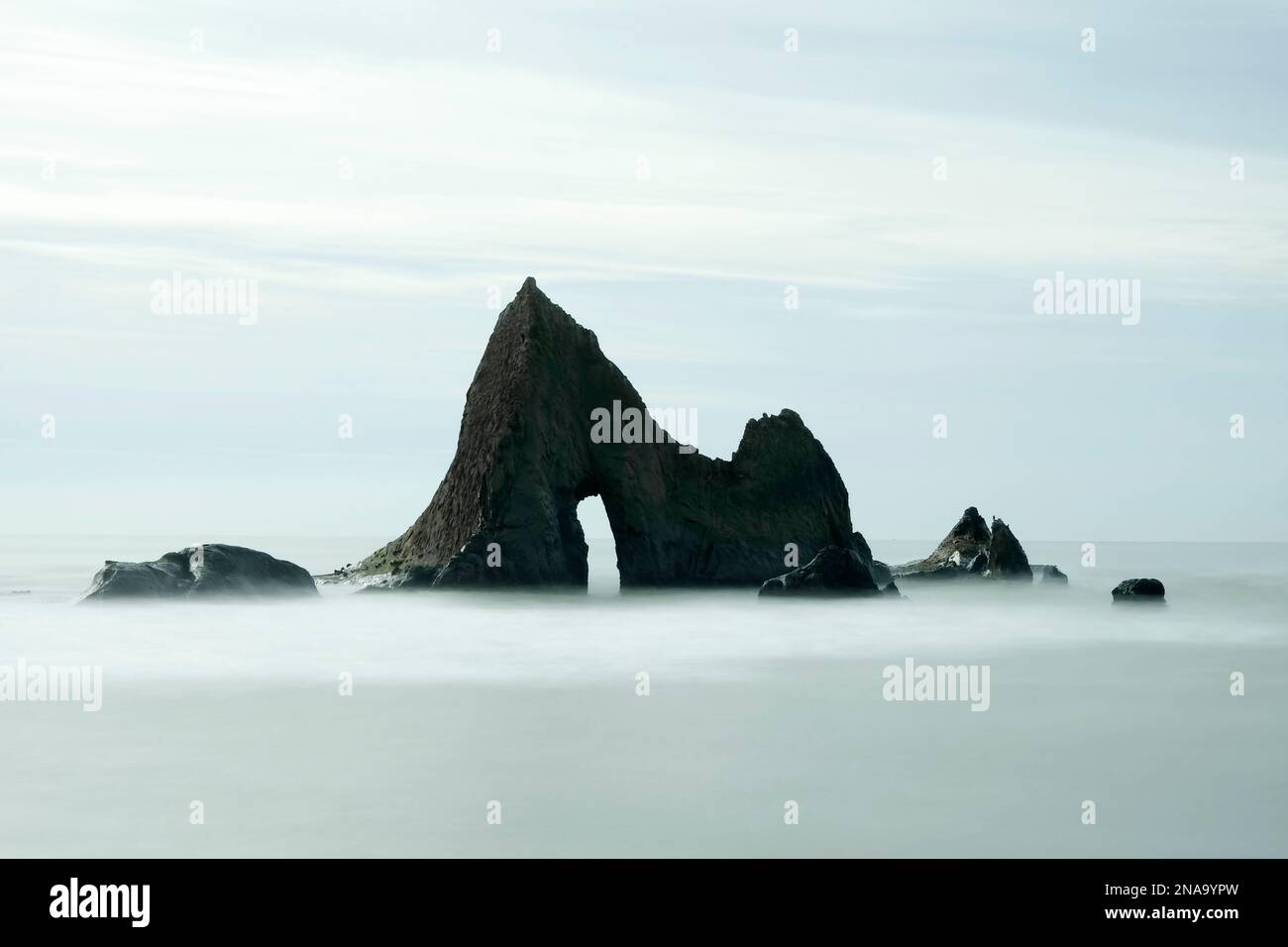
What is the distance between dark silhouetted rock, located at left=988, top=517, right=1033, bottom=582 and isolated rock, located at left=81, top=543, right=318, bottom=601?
Answer: 97.2 ft

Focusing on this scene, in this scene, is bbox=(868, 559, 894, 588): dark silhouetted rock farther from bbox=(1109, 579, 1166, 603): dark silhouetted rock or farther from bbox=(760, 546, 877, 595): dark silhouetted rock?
bbox=(1109, 579, 1166, 603): dark silhouetted rock

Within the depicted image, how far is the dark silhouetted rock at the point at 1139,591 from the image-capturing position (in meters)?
50.8

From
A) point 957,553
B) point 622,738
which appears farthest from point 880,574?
point 622,738

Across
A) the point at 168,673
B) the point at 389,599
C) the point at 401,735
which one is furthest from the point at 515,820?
the point at 389,599

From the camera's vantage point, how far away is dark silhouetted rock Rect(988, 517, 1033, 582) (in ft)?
194

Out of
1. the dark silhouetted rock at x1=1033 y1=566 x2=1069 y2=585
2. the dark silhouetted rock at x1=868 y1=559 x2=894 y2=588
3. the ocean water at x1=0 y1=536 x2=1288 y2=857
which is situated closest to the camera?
the ocean water at x1=0 y1=536 x2=1288 y2=857

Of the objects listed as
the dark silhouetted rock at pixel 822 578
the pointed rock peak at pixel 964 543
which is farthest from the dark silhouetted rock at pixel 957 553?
the dark silhouetted rock at pixel 822 578

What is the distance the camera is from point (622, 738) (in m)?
21.5

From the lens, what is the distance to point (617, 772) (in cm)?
1889

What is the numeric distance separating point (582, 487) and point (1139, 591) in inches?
807

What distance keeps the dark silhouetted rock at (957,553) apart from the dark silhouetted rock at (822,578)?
16.5m

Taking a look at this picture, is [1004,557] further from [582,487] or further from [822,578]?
[582,487]

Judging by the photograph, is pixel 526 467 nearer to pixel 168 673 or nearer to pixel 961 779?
pixel 168 673

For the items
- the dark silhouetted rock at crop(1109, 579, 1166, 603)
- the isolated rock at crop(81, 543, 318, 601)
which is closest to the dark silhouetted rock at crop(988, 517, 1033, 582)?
the dark silhouetted rock at crop(1109, 579, 1166, 603)
